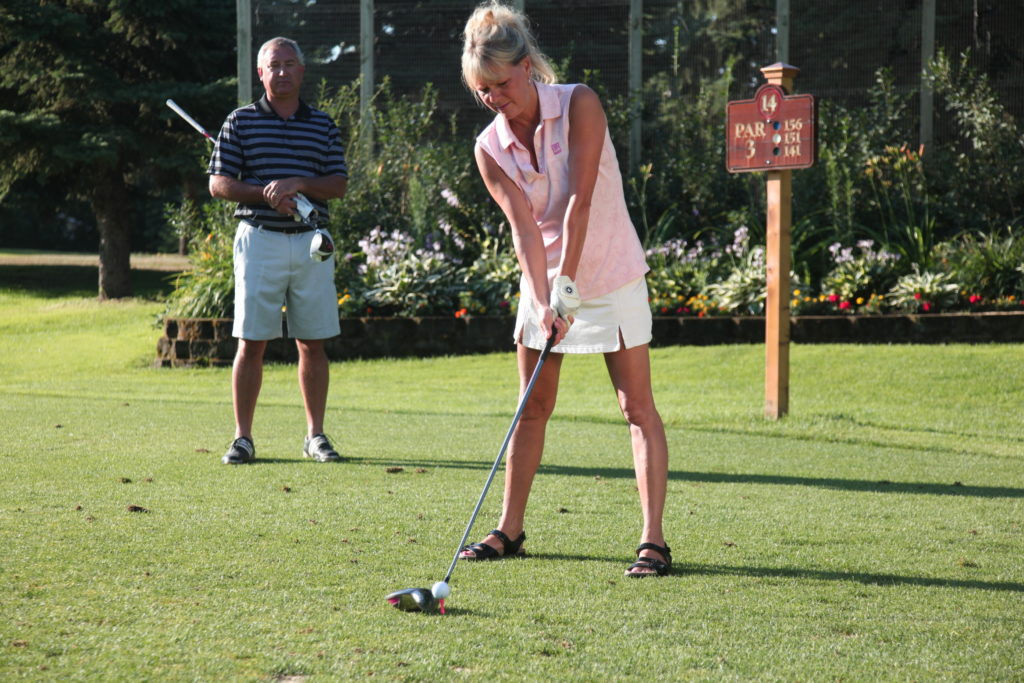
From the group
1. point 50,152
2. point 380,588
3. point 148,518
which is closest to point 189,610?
point 380,588

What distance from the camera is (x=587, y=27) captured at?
49.0 ft

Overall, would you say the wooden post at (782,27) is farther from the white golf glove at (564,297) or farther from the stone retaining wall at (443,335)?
the white golf glove at (564,297)

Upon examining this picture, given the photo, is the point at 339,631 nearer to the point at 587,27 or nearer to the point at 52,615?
the point at 52,615

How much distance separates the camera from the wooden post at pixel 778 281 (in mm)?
7508

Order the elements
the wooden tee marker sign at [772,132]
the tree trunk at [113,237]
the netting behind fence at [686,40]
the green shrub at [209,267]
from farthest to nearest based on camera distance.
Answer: the tree trunk at [113,237] → the netting behind fence at [686,40] → the green shrub at [209,267] → the wooden tee marker sign at [772,132]

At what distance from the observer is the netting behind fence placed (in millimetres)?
14250

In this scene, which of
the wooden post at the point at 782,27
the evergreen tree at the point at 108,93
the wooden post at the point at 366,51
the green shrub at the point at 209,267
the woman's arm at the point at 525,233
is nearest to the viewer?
the woman's arm at the point at 525,233

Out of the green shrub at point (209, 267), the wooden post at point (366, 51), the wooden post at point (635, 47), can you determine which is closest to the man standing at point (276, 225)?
the green shrub at point (209, 267)

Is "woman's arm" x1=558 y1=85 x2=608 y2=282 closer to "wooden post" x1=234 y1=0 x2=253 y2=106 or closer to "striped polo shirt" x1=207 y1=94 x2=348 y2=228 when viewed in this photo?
"striped polo shirt" x1=207 y1=94 x2=348 y2=228

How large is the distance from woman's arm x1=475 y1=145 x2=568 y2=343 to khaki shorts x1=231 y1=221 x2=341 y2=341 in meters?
2.21

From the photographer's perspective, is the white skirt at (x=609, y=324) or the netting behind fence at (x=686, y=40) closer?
the white skirt at (x=609, y=324)

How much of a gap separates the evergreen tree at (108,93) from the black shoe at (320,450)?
37.0 feet

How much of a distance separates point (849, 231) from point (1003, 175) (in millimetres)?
2087

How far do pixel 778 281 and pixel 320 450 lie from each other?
11.6ft
